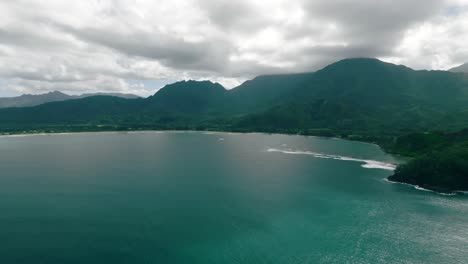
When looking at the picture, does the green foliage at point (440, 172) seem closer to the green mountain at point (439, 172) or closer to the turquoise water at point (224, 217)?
the green mountain at point (439, 172)

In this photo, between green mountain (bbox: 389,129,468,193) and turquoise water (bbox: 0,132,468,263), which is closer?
turquoise water (bbox: 0,132,468,263)

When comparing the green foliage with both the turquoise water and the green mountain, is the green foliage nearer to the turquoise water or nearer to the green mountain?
the green mountain

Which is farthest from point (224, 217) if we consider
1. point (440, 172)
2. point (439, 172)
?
point (440, 172)

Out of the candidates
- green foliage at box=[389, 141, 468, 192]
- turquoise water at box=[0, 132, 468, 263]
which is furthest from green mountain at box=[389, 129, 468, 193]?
turquoise water at box=[0, 132, 468, 263]

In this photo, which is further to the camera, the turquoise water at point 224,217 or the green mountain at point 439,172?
the green mountain at point 439,172

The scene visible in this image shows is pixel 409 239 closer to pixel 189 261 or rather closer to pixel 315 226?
pixel 315 226

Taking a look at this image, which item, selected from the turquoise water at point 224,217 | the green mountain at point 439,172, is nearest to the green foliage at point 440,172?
the green mountain at point 439,172

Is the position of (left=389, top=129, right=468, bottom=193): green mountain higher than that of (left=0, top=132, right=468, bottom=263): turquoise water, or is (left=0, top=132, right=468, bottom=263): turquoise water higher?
(left=389, top=129, right=468, bottom=193): green mountain

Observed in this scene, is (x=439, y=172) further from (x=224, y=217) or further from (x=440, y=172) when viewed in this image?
(x=224, y=217)
